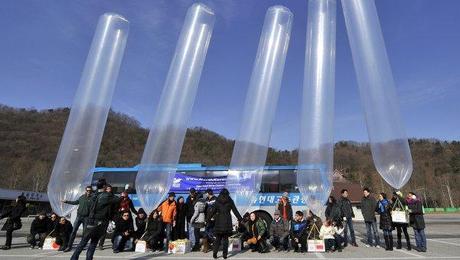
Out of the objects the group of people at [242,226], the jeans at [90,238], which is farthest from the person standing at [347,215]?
the jeans at [90,238]

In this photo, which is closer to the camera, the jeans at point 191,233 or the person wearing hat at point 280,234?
the person wearing hat at point 280,234

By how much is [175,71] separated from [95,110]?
8.29ft

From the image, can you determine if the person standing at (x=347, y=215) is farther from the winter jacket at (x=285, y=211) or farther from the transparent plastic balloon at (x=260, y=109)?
the transparent plastic balloon at (x=260, y=109)

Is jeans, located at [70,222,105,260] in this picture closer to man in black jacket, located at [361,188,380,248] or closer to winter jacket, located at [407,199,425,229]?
man in black jacket, located at [361,188,380,248]

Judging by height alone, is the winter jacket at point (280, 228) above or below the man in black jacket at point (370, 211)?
below

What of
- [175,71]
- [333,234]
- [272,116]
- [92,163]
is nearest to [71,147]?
[92,163]

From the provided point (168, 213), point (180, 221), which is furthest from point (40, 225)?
point (180, 221)

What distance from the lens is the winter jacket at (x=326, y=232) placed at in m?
9.47

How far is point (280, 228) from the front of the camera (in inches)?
386

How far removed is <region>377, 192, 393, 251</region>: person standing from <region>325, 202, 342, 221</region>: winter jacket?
3.56 feet

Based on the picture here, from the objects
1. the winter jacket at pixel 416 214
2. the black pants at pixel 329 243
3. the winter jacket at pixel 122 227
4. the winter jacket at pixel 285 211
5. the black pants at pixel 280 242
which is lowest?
the winter jacket at pixel 122 227

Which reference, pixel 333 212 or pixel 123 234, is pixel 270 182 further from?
pixel 123 234

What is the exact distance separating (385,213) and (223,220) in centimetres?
443

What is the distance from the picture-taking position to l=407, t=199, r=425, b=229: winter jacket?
9117 mm
